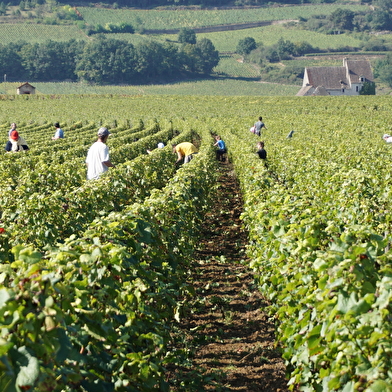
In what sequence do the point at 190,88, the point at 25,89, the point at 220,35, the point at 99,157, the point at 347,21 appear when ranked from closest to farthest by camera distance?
the point at 99,157
the point at 25,89
the point at 190,88
the point at 220,35
the point at 347,21

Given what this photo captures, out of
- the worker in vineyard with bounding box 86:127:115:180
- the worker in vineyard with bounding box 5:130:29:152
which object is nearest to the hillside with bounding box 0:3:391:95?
the worker in vineyard with bounding box 5:130:29:152

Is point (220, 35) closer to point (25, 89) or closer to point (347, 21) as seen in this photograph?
point (347, 21)

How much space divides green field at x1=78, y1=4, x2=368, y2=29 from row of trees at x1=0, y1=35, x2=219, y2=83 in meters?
45.6

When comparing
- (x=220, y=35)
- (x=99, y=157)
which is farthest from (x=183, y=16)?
(x=99, y=157)

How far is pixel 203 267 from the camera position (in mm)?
9492

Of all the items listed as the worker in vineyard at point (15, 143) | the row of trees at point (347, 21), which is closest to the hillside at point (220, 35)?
the row of trees at point (347, 21)

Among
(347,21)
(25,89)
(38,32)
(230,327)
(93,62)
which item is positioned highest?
(347,21)

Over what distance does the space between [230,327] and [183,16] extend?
16651cm

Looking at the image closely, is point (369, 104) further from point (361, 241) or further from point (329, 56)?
point (329, 56)

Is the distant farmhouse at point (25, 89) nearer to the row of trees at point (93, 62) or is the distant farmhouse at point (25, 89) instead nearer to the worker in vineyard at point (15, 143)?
the row of trees at point (93, 62)

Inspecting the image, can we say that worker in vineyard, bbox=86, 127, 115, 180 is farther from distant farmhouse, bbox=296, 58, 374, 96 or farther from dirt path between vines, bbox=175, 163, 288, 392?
distant farmhouse, bbox=296, 58, 374, 96

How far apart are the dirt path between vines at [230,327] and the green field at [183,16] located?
155 meters

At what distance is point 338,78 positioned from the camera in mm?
99125

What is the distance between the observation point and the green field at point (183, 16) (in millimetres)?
159000
